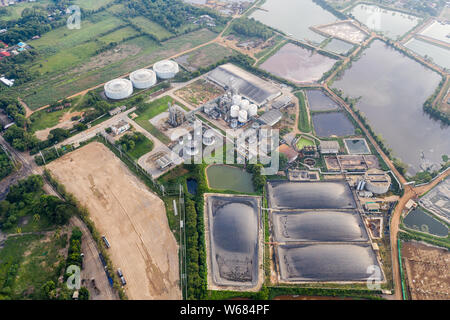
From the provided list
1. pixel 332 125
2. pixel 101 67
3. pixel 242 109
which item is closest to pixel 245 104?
pixel 242 109

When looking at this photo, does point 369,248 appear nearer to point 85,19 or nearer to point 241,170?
point 241,170

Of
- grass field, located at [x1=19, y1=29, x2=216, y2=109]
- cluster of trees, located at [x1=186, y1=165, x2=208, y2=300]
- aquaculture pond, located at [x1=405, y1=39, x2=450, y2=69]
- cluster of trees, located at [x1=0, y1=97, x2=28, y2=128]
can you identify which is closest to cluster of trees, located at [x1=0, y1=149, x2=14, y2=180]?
cluster of trees, located at [x1=0, y1=97, x2=28, y2=128]

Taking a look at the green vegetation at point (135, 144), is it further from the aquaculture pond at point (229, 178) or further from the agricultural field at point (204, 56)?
the agricultural field at point (204, 56)

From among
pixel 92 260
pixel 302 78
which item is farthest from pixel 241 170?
pixel 302 78

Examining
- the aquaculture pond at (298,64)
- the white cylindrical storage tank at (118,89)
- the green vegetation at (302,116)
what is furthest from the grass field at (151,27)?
the green vegetation at (302,116)

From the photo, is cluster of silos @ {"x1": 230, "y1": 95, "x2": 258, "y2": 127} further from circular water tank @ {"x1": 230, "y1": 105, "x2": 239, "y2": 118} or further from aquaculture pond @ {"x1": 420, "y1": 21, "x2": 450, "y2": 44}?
aquaculture pond @ {"x1": 420, "y1": 21, "x2": 450, "y2": 44}
